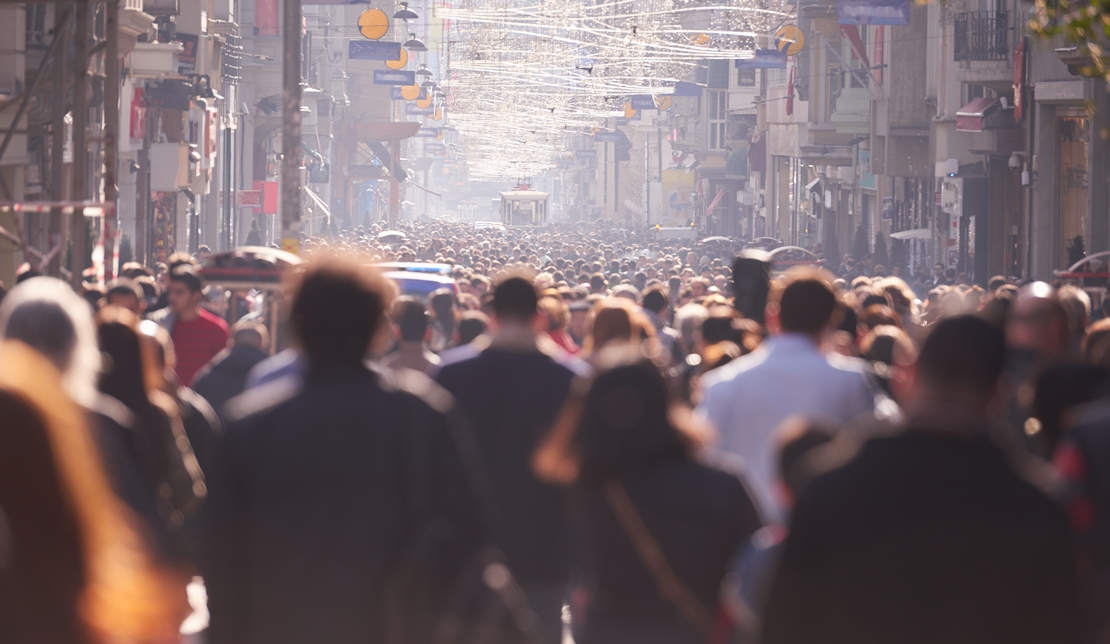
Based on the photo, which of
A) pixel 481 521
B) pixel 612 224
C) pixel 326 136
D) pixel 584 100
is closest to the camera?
pixel 481 521

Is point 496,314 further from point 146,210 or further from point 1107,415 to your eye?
point 146,210

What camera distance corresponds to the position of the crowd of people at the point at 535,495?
250 centimetres

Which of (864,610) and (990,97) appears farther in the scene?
(990,97)

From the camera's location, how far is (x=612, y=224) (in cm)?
10631

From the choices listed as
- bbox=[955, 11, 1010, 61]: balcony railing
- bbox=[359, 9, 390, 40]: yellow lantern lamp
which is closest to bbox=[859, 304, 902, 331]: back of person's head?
bbox=[955, 11, 1010, 61]: balcony railing

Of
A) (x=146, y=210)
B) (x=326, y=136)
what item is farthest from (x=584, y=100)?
(x=146, y=210)

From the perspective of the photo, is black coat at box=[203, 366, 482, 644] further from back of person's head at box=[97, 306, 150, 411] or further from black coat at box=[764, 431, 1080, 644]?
back of person's head at box=[97, 306, 150, 411]

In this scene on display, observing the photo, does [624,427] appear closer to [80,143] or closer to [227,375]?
[227,375]

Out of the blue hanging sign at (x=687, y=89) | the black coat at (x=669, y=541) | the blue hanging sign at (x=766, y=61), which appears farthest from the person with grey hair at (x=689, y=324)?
the blue hanging sign at (x=687, y=89)

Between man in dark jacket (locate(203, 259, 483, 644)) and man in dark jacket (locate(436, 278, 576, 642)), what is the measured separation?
5.46 ft

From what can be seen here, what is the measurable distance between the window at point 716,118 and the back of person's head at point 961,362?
80603 mm

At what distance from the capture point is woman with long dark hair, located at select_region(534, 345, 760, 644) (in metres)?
4.37

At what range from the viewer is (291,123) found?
21.7 metres

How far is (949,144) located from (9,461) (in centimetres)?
3689
